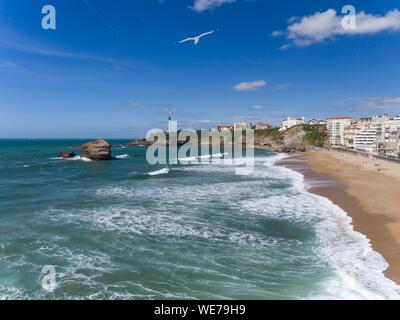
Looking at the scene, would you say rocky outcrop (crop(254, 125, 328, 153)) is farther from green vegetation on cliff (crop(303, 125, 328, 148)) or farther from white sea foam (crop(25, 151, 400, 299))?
white sea foam (crop(25, 151, 400, 299))

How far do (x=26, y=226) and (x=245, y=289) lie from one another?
562 inches

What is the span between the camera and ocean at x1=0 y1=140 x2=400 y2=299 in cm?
1241

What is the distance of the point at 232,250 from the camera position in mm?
16453

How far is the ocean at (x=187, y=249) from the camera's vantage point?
12406mm

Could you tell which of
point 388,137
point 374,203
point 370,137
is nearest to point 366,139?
point 370,137

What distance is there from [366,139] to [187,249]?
11350 centimetres

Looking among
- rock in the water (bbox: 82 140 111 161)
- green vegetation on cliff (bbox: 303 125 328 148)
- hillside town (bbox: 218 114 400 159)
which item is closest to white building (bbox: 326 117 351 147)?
hillside town (bbox: 218 114 400 159)

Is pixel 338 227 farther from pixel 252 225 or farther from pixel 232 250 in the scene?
pixel 232 250
